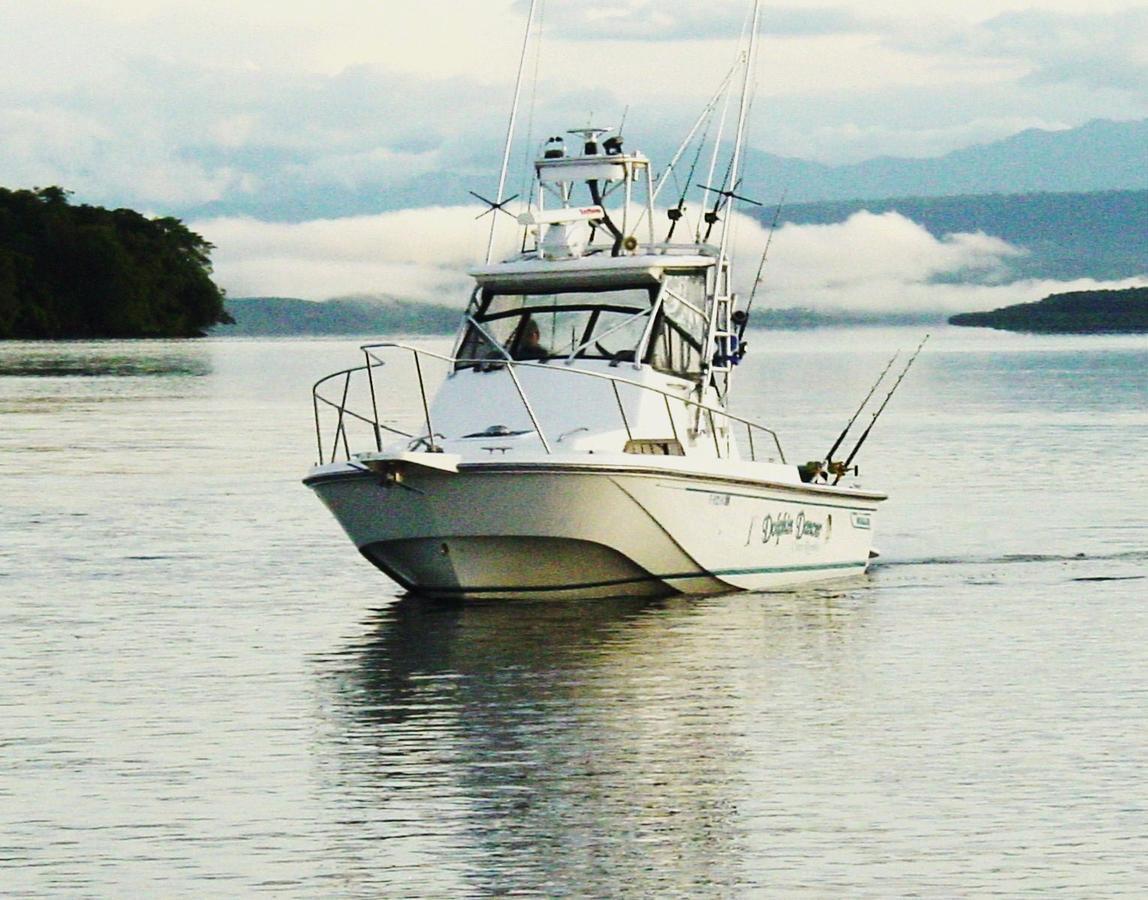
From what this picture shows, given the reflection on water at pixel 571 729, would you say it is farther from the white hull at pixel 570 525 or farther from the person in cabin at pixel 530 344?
the person in cabin at pixel 530 344

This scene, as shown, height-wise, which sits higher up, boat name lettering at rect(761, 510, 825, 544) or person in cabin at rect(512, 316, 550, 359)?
person in cabin at rect(512, 316, 550, 359)

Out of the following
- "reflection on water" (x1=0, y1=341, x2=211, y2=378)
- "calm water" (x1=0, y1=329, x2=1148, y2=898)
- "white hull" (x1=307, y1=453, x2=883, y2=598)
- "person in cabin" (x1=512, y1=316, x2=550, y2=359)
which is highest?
"person in cabin" (x1=512, y1=316, x2=550, y2=359)

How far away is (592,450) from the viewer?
20219mm

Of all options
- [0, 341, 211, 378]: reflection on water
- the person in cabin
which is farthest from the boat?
[0, 341, 211, 378]: reflection on water

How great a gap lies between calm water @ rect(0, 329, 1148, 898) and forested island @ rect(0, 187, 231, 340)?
143219mm

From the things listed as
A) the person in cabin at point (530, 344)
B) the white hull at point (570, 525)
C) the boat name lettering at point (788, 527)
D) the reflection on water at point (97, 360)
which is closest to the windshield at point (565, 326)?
the person in cabin at point (530, 344)

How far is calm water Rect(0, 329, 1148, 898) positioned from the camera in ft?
37.7

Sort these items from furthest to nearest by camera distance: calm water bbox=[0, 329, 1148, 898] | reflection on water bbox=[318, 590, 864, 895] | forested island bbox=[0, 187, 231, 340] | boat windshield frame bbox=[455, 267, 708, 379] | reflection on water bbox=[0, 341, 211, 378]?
forested island bbox=[0, 187, 231, 340] < reflection on water bbox=[0, 341, 211, 378] < boat windshield frame bbox=[455, 267, 708, 379] < reflection on water bbox=[318, 590, 864, 895] < calm water bbox=[0, 329, 1148, 898]

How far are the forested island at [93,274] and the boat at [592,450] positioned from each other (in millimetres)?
146002

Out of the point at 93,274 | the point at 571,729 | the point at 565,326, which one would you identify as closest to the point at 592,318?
the point at 565,326

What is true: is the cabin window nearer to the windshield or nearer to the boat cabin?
the boat cabin

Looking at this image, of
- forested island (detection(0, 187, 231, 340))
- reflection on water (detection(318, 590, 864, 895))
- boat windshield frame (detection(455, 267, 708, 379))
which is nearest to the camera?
reflection on water (detection(318, 590, 864, 895))

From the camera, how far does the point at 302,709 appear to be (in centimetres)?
1595

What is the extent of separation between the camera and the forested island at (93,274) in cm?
17025
